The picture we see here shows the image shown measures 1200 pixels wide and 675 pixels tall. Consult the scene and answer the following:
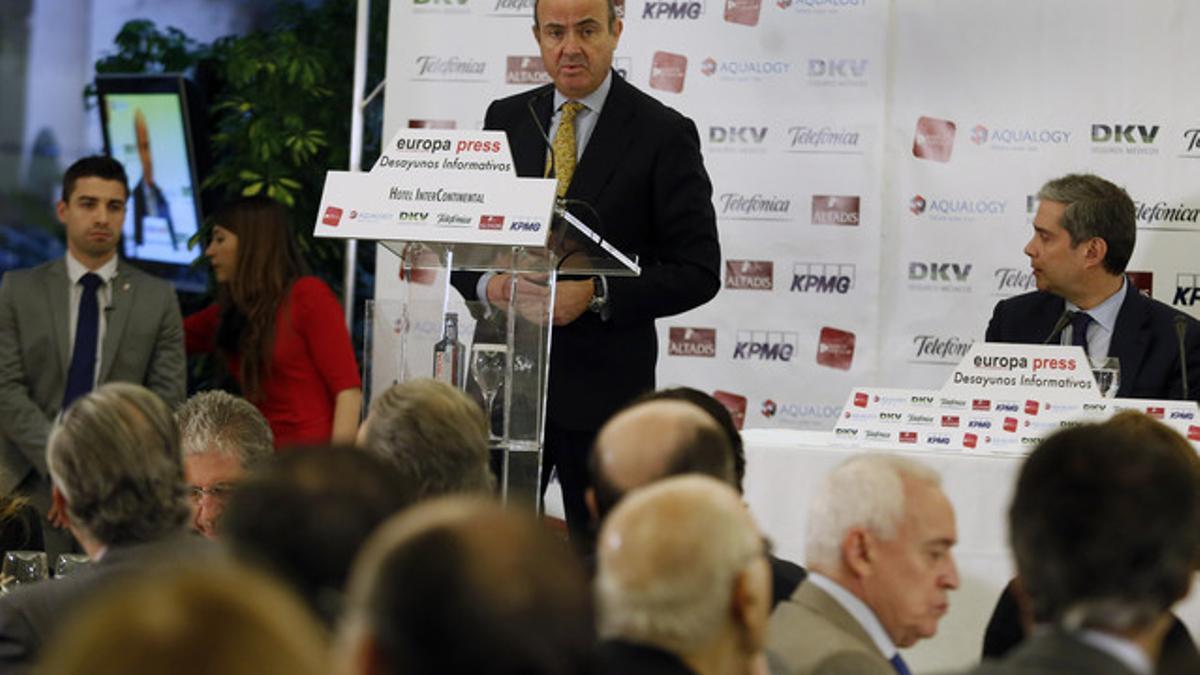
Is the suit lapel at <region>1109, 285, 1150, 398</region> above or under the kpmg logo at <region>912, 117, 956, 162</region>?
under

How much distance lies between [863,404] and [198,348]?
11.0 feet

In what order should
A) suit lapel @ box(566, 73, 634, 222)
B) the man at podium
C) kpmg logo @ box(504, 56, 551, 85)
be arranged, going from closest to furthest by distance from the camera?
the man at podium
suit lapel @ box(566, 73, 634, 222)
kpmg logo @ box(504, 56, 551, 85)

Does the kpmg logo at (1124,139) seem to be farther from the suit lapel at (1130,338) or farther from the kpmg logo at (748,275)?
the kpmg logo at (748,275)

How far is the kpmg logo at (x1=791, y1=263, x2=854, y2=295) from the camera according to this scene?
266 inches

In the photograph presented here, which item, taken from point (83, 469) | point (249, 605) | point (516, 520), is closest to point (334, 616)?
point (516, 520)

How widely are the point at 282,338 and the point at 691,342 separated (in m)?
1.53

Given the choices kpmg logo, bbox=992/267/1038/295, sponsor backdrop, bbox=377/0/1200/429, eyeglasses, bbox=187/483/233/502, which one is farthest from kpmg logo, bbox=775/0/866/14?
eyeglasses, bbox=187/483/233/502

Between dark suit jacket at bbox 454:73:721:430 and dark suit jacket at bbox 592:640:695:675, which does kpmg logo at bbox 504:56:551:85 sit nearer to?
dark suit jacket at bbox 454:73:721:430

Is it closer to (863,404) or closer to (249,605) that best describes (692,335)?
(863,404)

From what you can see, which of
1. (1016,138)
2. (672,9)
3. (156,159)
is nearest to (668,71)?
(672,9)

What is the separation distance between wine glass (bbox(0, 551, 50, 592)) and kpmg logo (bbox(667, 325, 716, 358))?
3.75m

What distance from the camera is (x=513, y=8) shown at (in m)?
7.11

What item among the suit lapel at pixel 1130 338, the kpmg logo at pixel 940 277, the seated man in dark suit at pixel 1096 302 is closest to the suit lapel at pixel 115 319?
the kpmg logo at pixel 940 277

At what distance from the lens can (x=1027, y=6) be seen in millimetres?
6641
